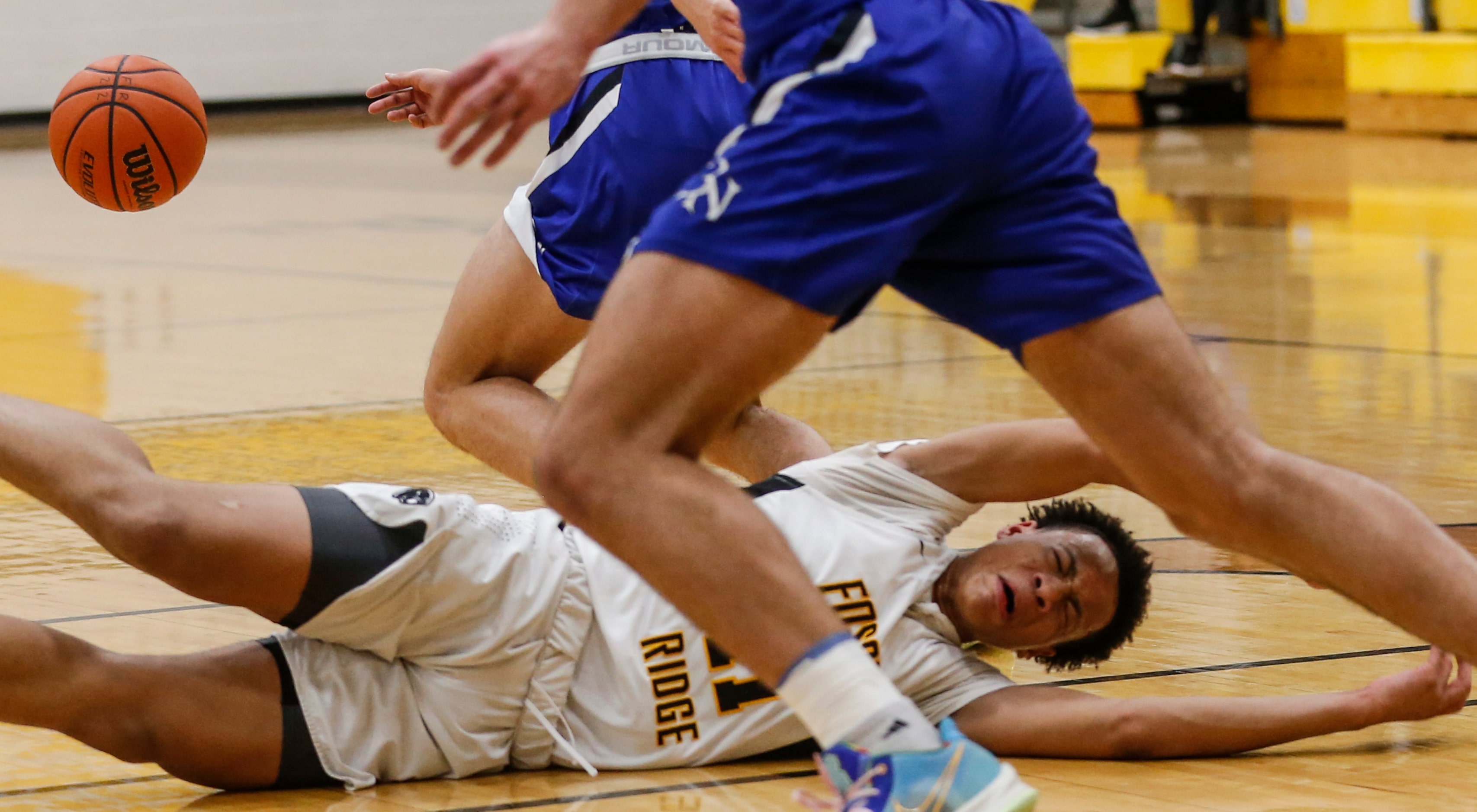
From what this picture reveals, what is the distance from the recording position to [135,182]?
4.77 metres

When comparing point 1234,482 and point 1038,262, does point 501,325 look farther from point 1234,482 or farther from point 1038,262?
point 1234,482

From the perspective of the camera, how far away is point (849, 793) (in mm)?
2363

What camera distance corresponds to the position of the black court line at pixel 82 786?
2.97 metres

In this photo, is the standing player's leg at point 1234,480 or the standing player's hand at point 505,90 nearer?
the standing player's hand at point 505,90

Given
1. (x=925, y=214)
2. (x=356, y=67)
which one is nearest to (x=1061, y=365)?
(x=925, y=214)

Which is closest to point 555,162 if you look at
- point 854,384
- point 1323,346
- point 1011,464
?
point 1011,464

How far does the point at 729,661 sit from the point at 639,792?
24 centimetres

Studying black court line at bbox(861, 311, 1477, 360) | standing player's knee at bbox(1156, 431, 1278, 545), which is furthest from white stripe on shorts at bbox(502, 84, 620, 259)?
black court line at bbox(861, 311, 1477, 360)

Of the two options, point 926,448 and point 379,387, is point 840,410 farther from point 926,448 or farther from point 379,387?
point 926,448

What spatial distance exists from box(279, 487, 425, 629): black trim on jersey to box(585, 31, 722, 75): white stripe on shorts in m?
1.50

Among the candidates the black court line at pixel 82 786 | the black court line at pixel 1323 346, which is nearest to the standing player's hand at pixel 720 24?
the black court line at pixel 82 786

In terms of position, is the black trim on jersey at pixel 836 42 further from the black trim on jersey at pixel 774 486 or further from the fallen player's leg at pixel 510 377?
the fallen player's leg at pixel 510 377

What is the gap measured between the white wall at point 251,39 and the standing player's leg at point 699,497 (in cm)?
1841

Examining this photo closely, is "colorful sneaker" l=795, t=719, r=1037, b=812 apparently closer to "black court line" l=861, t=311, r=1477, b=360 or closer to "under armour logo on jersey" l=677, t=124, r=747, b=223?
"under armour logo on jersey" l=677, t=124, r=747, b=223
